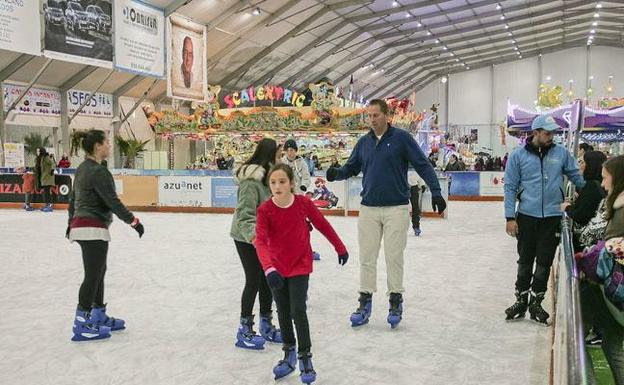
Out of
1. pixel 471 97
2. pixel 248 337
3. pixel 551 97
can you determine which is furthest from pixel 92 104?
pixel 471 97

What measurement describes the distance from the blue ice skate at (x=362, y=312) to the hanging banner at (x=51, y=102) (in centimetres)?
1569

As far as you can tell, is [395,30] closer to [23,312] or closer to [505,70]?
[505,70]

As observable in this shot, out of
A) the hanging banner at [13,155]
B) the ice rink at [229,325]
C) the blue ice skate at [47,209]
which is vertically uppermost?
the hanging banner at [13,155]

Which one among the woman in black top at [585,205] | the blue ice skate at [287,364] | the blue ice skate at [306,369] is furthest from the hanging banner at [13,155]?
the woman in black top at [585,205]

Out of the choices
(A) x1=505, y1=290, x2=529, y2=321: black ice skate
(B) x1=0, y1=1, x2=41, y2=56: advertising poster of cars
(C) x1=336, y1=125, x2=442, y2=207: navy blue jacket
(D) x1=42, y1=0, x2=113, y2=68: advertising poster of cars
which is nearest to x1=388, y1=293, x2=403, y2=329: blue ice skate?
(C) x1=336, y1=125, x2=442, y2=207: navy blue jacket

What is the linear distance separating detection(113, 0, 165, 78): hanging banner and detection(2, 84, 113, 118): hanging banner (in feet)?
21.0

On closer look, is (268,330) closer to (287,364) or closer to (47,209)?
(287,364)

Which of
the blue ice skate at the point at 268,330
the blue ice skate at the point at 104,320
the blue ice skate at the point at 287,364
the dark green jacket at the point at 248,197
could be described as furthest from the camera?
the blue ice skate at the point at 104,320

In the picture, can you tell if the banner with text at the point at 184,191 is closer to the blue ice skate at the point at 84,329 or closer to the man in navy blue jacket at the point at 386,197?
the man in navy blue jacket at the point at 386,197

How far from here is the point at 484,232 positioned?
32.5 feet

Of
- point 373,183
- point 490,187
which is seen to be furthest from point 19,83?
point 373,183

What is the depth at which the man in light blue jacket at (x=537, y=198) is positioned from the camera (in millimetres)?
4062

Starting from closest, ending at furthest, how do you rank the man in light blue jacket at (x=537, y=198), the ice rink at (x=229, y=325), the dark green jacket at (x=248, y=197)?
the ice rink at (x=229, y=325)
the dark green jacket at (x=248, y=197)
the man in light blue jacket at (x=537, y=198)

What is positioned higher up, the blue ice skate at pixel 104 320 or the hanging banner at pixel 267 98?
the hanging banner at pixel 267 98
